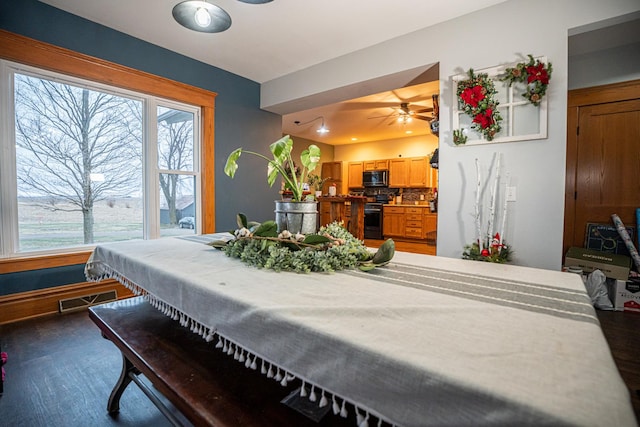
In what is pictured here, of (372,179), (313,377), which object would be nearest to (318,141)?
(372,179)

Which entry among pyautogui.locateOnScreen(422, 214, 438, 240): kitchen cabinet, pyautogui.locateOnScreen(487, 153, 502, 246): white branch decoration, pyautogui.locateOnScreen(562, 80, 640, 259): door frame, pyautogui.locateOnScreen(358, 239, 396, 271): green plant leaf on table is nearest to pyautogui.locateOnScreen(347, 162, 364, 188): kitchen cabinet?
pyautogui.locateOnScreen(422, 214, 438, 240): kitchen cabinet

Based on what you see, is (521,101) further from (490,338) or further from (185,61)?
(185,61)

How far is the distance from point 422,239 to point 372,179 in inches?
82.6

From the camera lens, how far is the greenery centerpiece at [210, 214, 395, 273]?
1032 millimetres

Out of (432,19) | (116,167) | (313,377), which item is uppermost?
(432,19)

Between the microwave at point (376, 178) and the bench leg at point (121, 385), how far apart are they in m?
7.06

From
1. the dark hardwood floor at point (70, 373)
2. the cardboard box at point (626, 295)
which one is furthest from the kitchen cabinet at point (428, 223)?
the dark hardwood floor at point (70, 373)

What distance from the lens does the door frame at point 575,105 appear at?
10.0 ft

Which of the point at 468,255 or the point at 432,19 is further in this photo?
the point at 432,19

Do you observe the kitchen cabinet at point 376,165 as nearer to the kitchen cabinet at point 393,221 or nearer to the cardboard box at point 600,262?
the kitchen cabinet at point 393,221

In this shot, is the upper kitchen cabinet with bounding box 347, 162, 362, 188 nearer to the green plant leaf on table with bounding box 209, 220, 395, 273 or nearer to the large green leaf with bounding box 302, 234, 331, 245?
the green plant leaf on table with bounding box 209, 220, 395, 273

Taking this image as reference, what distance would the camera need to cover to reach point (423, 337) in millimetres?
542

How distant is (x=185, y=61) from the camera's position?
3.39 metres

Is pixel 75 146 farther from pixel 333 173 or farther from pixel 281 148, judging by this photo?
pixel 333 173
